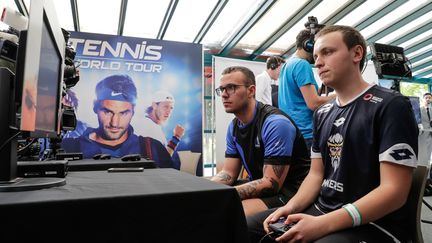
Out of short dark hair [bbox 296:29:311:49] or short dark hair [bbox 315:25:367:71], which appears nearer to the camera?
short dark hair [bbox 315:25:367:71]

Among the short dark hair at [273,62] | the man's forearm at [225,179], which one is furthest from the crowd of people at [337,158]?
the short dark hair at [273,62]

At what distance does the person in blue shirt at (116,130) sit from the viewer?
4.23 meters

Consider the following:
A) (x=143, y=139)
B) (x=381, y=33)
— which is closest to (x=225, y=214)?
(x=143, y=139)

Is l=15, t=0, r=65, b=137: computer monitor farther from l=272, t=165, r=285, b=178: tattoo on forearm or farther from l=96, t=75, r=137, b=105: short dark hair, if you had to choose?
l=96, t=75, r=137, b=105: short dark hair

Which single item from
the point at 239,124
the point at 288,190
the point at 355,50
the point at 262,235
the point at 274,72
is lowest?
the point at 262,235

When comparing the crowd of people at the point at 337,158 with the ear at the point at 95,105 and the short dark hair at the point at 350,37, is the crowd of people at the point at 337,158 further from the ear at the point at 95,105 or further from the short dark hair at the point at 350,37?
the ear at the point at 95,105

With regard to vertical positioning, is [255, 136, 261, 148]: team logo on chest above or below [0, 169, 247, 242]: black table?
above

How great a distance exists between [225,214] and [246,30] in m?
4.49

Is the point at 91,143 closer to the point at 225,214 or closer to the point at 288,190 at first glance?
the point at 288,190

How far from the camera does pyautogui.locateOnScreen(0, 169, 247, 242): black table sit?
0.59 m

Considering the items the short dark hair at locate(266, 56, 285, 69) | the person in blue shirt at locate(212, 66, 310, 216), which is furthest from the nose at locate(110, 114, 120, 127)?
the person in blue shirt at locate(212, 66, 310, 216)

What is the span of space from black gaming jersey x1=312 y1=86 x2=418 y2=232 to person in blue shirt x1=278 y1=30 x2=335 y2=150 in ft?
A: 2.62

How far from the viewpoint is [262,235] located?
1232 mm

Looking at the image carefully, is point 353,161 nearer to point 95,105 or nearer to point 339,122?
point 339,122
